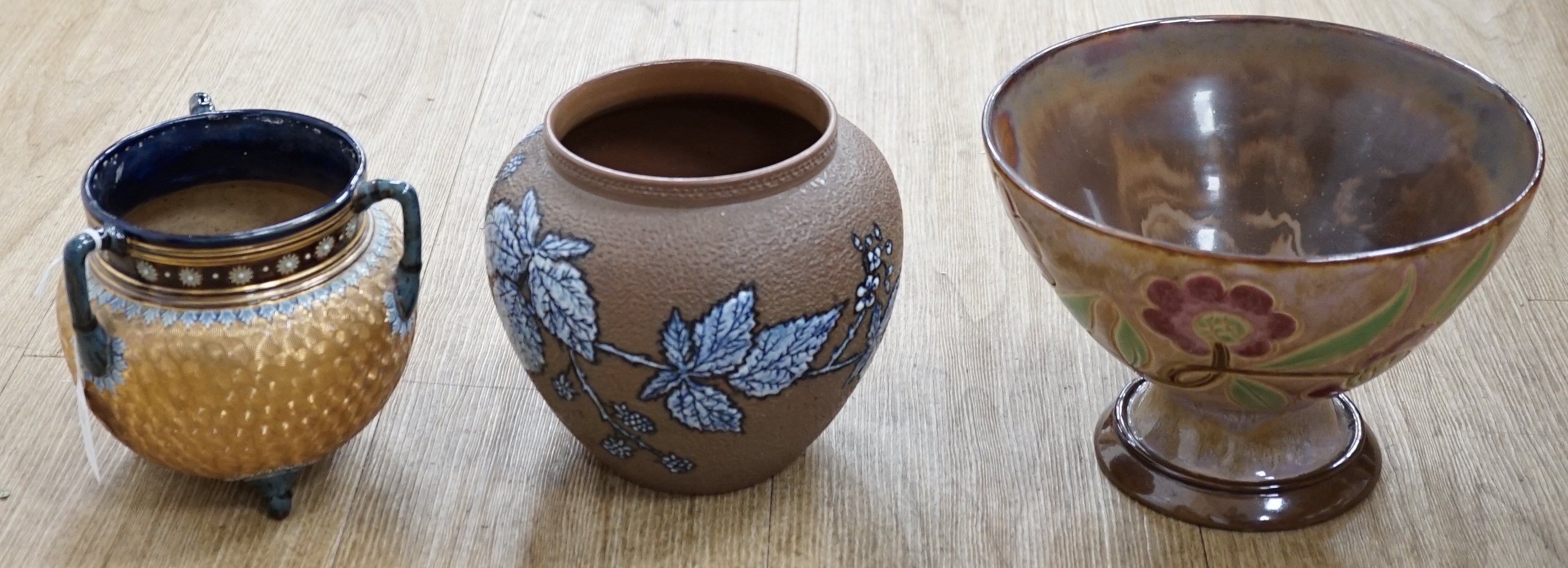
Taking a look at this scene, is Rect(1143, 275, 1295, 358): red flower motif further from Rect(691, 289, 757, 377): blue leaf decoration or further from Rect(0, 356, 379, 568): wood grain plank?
Rect(0, 356, 379, 568): wood grain plank

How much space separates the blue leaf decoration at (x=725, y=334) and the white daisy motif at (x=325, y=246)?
231mm

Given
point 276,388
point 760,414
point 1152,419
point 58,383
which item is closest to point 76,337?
point 276,388

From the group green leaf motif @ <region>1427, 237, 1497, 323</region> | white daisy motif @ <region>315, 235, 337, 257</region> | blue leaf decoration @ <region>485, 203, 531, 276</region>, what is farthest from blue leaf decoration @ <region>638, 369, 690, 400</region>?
green leaf motif @ <region>1427, 237, 1497, 323</region>

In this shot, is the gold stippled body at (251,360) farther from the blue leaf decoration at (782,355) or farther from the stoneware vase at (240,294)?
the blue leaf decoration at (782,355)

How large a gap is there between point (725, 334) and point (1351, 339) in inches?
13.6

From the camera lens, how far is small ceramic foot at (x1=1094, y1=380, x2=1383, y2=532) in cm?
93

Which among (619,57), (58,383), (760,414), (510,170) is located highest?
(510,170)

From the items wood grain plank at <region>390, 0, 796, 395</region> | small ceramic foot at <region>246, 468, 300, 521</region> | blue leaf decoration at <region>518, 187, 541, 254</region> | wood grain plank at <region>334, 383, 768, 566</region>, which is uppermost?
blue leaf decoration at <region>518, 187, 541, 254</region>

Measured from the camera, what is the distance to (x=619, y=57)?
1.58 meters

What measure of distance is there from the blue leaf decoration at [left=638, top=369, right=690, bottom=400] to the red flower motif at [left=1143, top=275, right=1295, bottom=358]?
270 millimetres

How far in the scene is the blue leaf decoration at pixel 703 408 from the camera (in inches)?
33.1

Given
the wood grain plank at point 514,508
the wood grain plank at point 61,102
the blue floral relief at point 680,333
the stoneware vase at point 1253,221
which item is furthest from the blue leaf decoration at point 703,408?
the wood grain plank at point 61,102

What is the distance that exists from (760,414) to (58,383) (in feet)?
1.83

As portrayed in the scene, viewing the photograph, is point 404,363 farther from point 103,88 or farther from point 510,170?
point 103,88
